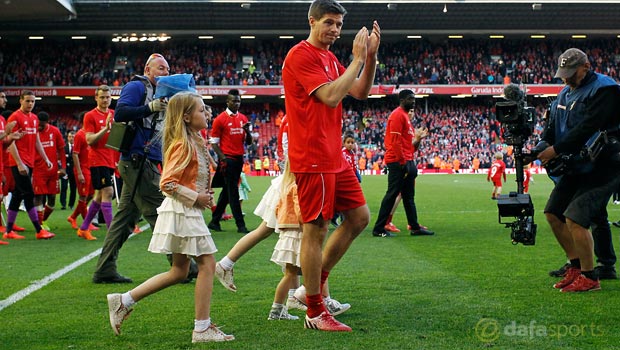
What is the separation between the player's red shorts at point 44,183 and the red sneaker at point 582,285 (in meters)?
9.61

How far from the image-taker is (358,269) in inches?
328

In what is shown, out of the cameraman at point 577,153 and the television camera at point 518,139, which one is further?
the cameraman at point 577,153

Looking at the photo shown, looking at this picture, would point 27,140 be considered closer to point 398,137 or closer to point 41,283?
point 41,283

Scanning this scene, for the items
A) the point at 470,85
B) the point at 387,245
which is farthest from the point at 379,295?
the point at 470,85

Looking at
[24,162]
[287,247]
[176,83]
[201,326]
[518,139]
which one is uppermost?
[176,83]

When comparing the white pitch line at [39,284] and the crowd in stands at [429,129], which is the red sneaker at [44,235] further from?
the crowd in stands at [429,129]

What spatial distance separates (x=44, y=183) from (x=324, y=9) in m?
9.65

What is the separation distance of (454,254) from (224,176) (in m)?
4.83

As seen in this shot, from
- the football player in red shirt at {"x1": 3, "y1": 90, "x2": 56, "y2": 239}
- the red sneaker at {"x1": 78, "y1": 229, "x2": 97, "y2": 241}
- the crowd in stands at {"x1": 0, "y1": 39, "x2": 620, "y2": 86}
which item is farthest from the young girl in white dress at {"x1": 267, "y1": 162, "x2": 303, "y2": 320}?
the crowd in stands at {"x1": 0, "y1": 39, "x2": 620, "y2": 86}

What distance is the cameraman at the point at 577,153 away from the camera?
6.64m

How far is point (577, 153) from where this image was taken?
6.75m

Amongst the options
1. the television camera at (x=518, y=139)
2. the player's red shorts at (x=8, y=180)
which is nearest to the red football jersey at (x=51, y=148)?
the player's red shorts at (x=8, y=180)

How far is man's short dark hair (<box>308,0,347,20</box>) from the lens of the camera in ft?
17.3

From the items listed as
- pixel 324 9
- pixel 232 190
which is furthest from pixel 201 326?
pixel 232 190
